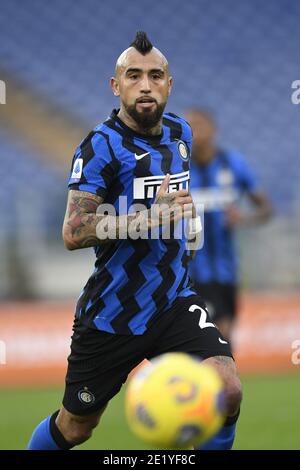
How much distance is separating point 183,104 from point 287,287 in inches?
215

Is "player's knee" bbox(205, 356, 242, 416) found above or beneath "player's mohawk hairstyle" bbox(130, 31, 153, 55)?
beneath

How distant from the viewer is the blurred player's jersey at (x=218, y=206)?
8570 mm

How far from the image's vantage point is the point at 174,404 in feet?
12.9

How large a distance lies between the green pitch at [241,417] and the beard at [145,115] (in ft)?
8.63

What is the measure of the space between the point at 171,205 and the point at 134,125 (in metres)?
0.60

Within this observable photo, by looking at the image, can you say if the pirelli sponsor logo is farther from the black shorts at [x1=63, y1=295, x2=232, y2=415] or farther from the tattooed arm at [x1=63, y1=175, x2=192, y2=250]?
the black shorts at [x1=63, y1=295, x2=232, y2=415]

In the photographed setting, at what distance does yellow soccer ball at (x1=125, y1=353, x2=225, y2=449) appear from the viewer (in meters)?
3.94

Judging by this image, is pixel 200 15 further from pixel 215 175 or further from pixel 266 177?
pixel 215 175

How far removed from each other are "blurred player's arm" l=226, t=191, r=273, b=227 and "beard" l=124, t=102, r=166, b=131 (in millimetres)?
3706

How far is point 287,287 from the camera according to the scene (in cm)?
1141

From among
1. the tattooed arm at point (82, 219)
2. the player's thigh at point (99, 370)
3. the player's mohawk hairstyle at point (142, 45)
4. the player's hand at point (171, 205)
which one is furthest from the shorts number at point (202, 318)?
the player's mohawk hairstyle at point (142, 45)

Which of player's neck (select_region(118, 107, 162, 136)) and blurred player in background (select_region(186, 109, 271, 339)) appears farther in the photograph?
blurred player in background (select_region(186, 109, 271, 339))

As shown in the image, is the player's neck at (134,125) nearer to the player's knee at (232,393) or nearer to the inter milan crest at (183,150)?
the inter milan crest at (183,150)

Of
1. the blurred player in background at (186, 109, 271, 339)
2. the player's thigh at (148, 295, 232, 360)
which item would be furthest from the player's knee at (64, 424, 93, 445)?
the blurred player in background at (186, 109, 271, 339)
